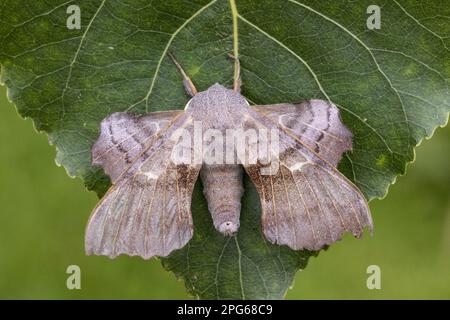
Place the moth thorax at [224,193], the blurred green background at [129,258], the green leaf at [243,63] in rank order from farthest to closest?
the blurred green background at [129,258], the moth thorax at [224,193], the green leaf at [243,63]

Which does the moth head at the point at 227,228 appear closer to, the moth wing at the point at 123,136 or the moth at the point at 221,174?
the moth at the point at 221,174

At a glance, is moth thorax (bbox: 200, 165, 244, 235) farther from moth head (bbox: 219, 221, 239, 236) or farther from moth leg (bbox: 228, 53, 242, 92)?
moth leg (bbox: 228, 53, 242, 92)

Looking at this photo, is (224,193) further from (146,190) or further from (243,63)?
(243,63)

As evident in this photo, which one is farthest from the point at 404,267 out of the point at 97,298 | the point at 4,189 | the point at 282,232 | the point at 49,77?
the point at 49,77

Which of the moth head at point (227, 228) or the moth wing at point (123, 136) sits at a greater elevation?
the moth wing at point (123, 136)

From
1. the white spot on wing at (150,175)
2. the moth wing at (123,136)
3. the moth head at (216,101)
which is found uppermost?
the moth head at (216,101)

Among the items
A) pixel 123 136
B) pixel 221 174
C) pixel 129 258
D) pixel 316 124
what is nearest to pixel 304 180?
pixel 316 124

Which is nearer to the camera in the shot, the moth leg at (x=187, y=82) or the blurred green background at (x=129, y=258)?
the moth leg at (x=187, y=82)

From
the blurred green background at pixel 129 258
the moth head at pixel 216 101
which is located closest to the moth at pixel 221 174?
the moth head at pixel 216 101

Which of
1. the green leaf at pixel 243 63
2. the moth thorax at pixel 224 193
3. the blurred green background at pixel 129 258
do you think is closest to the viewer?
the green leaf at pixel 243 63
